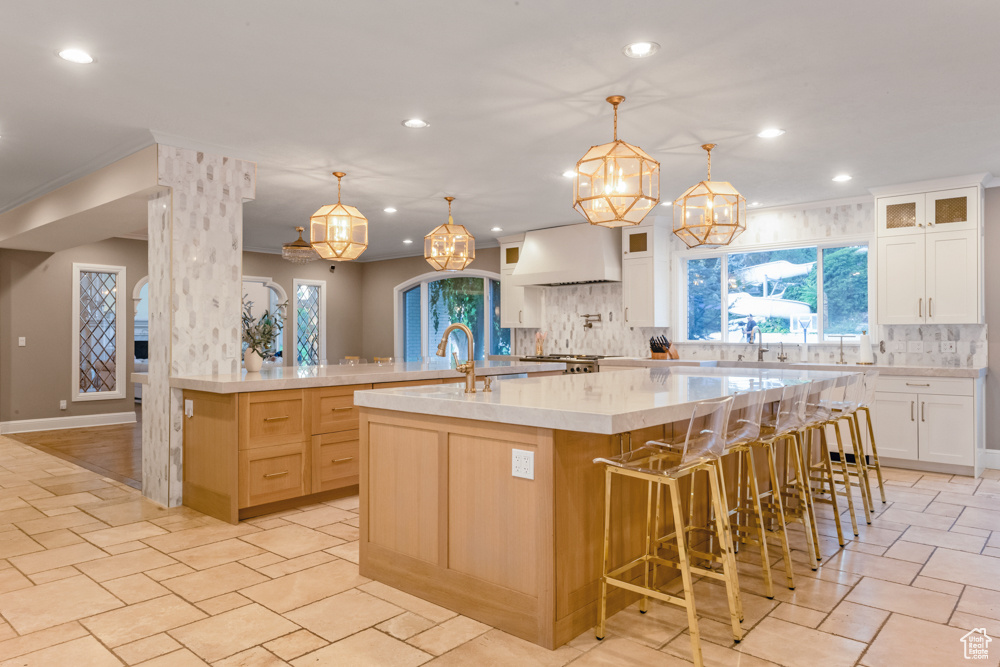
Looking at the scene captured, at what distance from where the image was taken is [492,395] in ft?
9.77

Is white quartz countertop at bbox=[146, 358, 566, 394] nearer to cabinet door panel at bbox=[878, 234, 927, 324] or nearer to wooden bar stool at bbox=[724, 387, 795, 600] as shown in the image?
wooden bar stool at bbox=[724, 387, 795, 600]

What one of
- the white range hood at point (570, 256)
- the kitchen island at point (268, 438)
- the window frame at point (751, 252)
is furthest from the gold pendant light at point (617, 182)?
the white range hood at point (570, 256)

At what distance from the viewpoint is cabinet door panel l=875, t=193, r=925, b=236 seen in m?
5.88

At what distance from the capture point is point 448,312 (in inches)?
426

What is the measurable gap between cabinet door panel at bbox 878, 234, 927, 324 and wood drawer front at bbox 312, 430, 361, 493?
16.2ft

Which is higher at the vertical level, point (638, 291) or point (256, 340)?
point (638, 291)

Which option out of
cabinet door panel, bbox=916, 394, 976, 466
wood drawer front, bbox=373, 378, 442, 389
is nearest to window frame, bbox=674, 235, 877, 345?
cabinet door panel, bbox=916, 394, 976, 466

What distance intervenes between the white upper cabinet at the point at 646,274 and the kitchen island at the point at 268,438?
146 inches

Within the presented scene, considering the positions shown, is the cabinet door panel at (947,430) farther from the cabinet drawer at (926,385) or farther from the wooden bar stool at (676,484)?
the wooden bar stool at (676,484)

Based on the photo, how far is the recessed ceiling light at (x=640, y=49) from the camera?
3.13 m

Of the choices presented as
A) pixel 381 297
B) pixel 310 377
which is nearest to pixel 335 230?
pixel 310 377

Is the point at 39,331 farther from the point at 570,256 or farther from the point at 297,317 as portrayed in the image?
the point at 570,256

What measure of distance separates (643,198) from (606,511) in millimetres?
1812

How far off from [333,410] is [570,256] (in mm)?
4234
